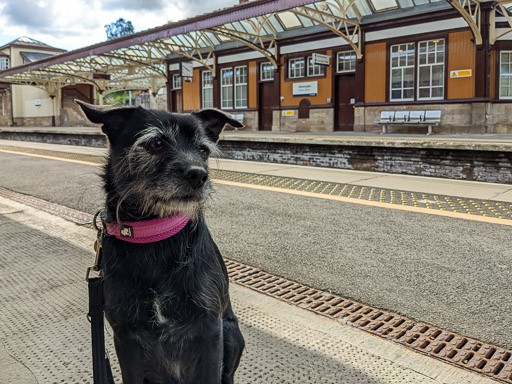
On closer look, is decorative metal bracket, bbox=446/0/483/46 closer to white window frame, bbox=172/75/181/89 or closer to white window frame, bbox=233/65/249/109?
white window frame, bbox=233/65/249/109

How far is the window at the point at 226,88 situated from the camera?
2567 cm

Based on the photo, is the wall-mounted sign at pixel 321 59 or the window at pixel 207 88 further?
the window at pixel 207 88

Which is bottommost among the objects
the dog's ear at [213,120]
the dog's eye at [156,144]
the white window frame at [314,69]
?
the dog's eye at [156,144]

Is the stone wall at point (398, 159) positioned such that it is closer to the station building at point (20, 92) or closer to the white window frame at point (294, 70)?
the white window frame at point (294, 70)

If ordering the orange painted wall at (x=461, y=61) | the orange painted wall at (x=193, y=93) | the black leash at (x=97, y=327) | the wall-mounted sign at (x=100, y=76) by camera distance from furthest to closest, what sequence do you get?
the wall-mounted sign at (x=100, y=76) < the orange painted wall at (x=193, y=93) < the orange painted wall at (x=461, y=61) < the black leash at (x=97, y=327)

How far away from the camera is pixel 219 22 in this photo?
17.4 m

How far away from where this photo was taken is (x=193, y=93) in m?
27.9

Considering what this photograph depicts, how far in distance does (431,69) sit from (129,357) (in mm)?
18485

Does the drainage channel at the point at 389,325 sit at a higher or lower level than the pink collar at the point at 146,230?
lower

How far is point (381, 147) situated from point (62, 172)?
767 cm

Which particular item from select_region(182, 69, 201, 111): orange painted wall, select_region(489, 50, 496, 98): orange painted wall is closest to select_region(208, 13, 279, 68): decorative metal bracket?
select_region(182, 69, 201, 111): orange painted wall

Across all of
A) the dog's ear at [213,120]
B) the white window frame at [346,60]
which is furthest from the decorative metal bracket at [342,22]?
the dog's ear at [213,120]

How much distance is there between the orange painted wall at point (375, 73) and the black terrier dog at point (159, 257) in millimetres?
18606

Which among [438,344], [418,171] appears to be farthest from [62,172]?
[438,344]
